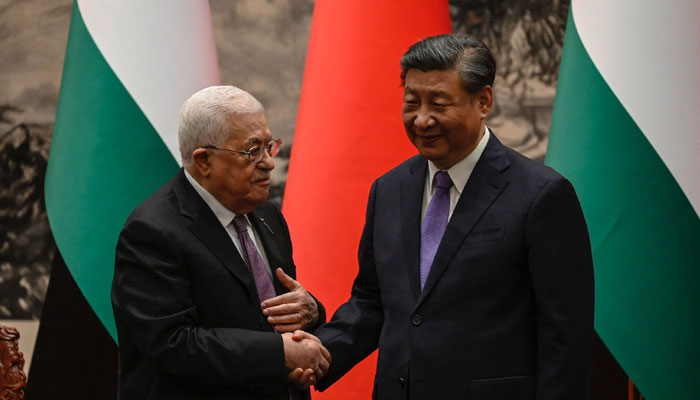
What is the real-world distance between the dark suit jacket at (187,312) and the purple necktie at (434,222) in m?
0.43

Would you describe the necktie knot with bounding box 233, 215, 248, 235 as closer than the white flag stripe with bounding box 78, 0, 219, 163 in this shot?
Yes

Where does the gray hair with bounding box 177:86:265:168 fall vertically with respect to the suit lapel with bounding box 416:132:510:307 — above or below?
above

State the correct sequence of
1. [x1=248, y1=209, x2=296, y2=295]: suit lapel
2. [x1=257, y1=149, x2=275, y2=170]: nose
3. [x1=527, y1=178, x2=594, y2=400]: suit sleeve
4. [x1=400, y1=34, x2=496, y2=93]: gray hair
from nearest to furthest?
[x1=527, y1=178, x2=594, y2=400]: suit sleeve
[x1=400, y1=34, x2=496, y2=93]: gray hair
[x1=257, y1=149, x2=275, y2=170]: nose
[x1=248, y1=209, x2=296, y2=295]: suit lapel

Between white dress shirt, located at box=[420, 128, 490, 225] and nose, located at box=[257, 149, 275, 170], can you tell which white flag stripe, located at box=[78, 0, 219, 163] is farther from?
white dress shirt, located at box=[420, 128, 490, 225]

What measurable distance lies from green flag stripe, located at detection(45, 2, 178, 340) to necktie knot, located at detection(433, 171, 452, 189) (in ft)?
4.64

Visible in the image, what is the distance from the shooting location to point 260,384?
77.7 inches

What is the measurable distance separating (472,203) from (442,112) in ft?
0.81

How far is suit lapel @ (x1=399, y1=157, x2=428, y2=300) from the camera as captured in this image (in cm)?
200

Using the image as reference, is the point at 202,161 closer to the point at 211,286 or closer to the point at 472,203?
the point at 211,286

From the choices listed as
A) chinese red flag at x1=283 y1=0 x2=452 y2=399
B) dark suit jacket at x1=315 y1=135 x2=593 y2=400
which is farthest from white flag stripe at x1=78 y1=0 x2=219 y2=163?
dark suit jacket at x1=315 y1=135 x2=593 y2=400

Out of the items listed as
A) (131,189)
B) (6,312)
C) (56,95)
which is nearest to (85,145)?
(131,189)

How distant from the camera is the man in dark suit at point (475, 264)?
1.86 m

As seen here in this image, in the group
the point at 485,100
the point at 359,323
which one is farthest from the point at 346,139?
the point at 485,100

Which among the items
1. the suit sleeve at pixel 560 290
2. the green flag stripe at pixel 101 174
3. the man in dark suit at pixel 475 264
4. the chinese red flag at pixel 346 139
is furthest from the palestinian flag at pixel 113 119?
the suit sleeve at pixel 560 290
